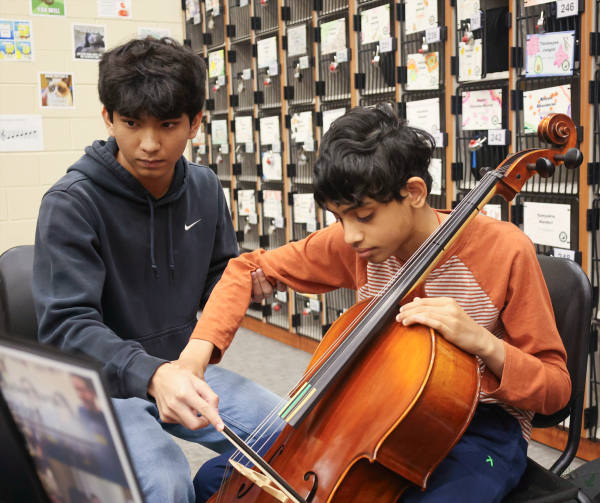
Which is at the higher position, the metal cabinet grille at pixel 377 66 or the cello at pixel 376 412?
the metal cabinet grille at pixel 377 66

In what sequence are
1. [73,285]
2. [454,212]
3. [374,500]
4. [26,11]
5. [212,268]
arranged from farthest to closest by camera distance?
[26,11] → [212,268] → [73,285] → [454,212] → [374,500]

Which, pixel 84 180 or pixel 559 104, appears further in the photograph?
pixel 559 104

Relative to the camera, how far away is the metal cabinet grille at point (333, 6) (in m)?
3.17

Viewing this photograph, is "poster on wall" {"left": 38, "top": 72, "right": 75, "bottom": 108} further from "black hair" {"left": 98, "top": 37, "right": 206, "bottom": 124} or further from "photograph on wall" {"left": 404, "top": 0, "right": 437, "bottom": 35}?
"black hair" {"left": 98, "top": 37, "right": 206, "bottom": 124}

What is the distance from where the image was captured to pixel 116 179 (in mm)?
1396

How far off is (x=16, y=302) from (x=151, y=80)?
0.60 metres

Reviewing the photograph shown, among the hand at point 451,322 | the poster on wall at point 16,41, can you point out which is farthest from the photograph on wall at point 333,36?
the hand at point 451,322

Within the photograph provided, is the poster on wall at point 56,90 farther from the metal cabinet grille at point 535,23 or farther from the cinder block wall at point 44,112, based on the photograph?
the metal cabinet grille at point 535,23

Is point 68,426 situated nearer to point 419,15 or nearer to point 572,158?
point 572,158

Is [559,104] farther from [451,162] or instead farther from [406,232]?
[406,232]

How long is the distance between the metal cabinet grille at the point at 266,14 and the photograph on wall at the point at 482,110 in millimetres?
1579

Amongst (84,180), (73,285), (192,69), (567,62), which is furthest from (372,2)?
(73,285)

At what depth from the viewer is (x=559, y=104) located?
2.25 meters

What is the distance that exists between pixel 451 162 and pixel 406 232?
1676 mm
